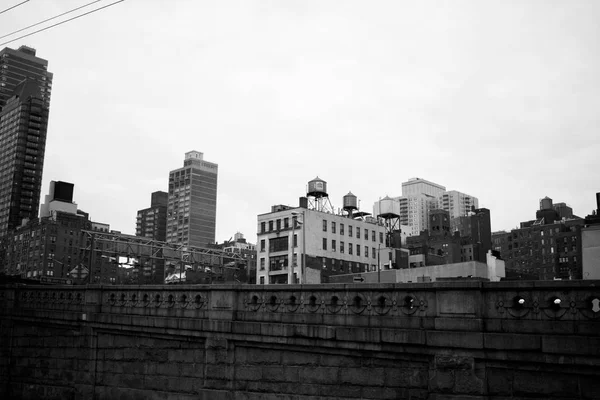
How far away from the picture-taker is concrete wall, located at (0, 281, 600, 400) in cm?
1421

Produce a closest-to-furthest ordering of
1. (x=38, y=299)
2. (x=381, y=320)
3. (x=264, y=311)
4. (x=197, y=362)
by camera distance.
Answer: (x=381, y=320), (x=264, y=311), (x=197, y=362), (x=38, y=299)

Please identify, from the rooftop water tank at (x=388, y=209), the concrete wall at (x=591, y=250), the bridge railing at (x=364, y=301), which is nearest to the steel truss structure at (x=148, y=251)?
the rooftop water tank at (x=388, y=209)

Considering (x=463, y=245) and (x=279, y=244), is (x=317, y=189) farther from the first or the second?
(x=463, y=245)

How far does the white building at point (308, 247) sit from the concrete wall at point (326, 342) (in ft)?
201

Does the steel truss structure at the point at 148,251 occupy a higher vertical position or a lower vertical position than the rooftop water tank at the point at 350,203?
lower

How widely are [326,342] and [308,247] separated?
240 feet

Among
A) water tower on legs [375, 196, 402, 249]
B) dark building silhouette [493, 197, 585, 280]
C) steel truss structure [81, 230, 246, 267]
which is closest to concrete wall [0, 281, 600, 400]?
steel truss structure [81, 230, 246, 267]

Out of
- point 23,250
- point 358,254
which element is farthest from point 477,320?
point 23,250

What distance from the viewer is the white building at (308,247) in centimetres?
8925

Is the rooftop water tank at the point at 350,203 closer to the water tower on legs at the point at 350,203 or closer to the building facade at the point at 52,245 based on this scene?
the water tower on legs at the point at 350,203

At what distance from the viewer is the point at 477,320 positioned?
15016mm

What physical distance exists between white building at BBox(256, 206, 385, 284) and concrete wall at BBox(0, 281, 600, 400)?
61.3 m

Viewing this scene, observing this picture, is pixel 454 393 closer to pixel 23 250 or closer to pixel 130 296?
pixel 130 296

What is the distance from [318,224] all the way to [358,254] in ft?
34.5
